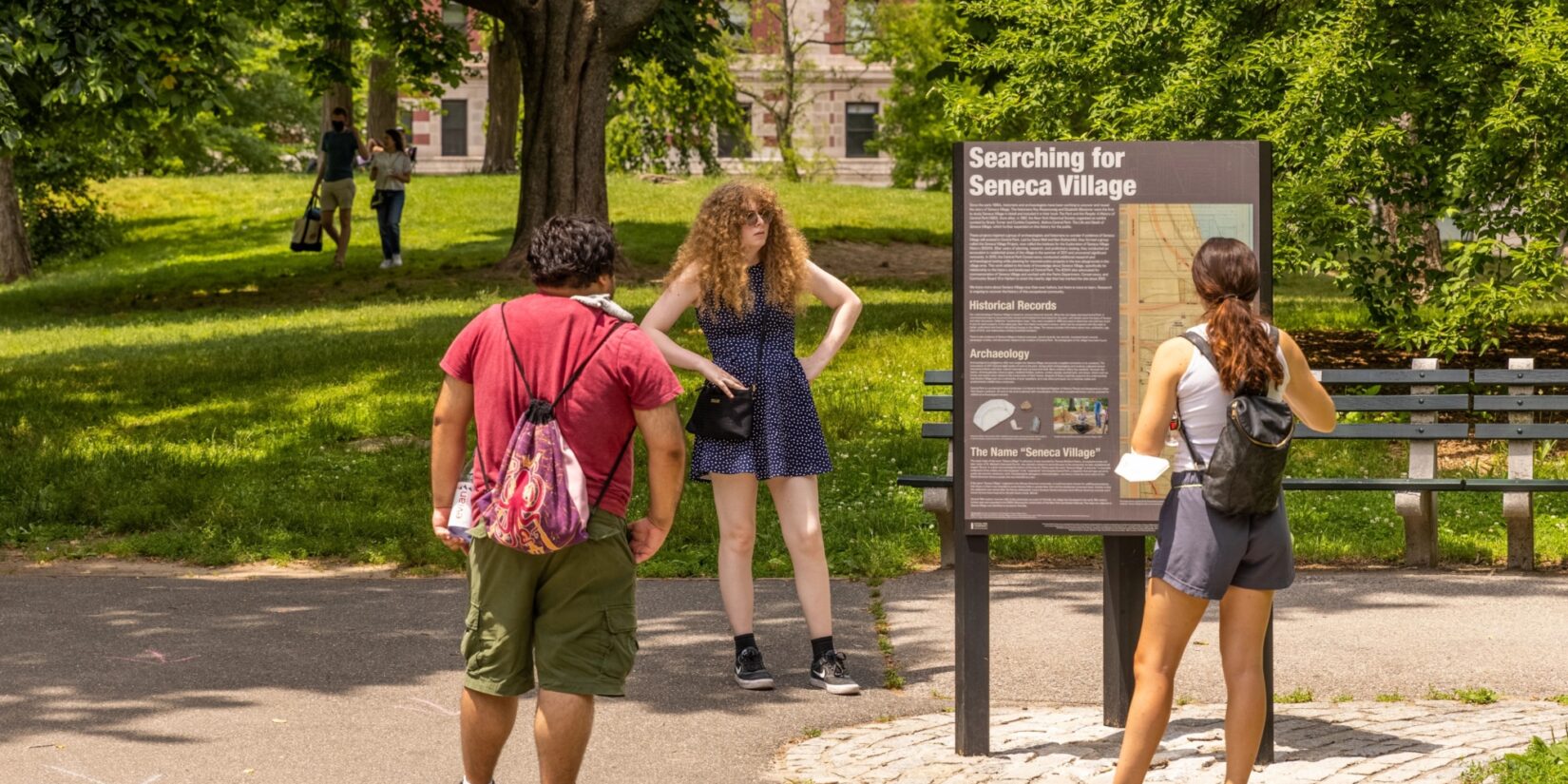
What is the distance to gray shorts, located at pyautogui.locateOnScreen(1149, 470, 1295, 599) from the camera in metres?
4.87

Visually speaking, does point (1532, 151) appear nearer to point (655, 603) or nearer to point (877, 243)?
point (655, 603)

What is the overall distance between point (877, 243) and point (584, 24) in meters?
8.08

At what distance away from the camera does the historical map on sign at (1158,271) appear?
5715mm

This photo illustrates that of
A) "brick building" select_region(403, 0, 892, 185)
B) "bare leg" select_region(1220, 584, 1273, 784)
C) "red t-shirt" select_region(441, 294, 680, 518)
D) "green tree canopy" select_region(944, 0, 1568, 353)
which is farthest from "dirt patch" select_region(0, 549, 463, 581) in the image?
"brick building" select_region(403, 0, 892, 185)

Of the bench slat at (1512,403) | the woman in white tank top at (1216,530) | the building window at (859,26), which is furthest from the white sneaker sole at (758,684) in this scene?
Answer: the building window at (859,26)

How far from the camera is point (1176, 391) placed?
16.0ft

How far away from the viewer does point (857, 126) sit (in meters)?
58.1

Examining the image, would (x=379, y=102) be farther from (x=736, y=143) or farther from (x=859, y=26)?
(x=736, y=143)

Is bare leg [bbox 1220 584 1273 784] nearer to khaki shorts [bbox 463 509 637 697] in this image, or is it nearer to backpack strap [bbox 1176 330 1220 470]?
backpack strap [bbox 1176 330 1220 470]

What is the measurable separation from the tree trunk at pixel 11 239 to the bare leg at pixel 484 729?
26271mm

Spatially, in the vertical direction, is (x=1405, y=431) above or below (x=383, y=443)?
above

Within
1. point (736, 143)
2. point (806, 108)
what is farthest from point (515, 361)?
point (806, 108)

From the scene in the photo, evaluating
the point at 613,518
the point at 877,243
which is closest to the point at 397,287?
the point at 877,243

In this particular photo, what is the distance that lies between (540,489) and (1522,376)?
6756mm
